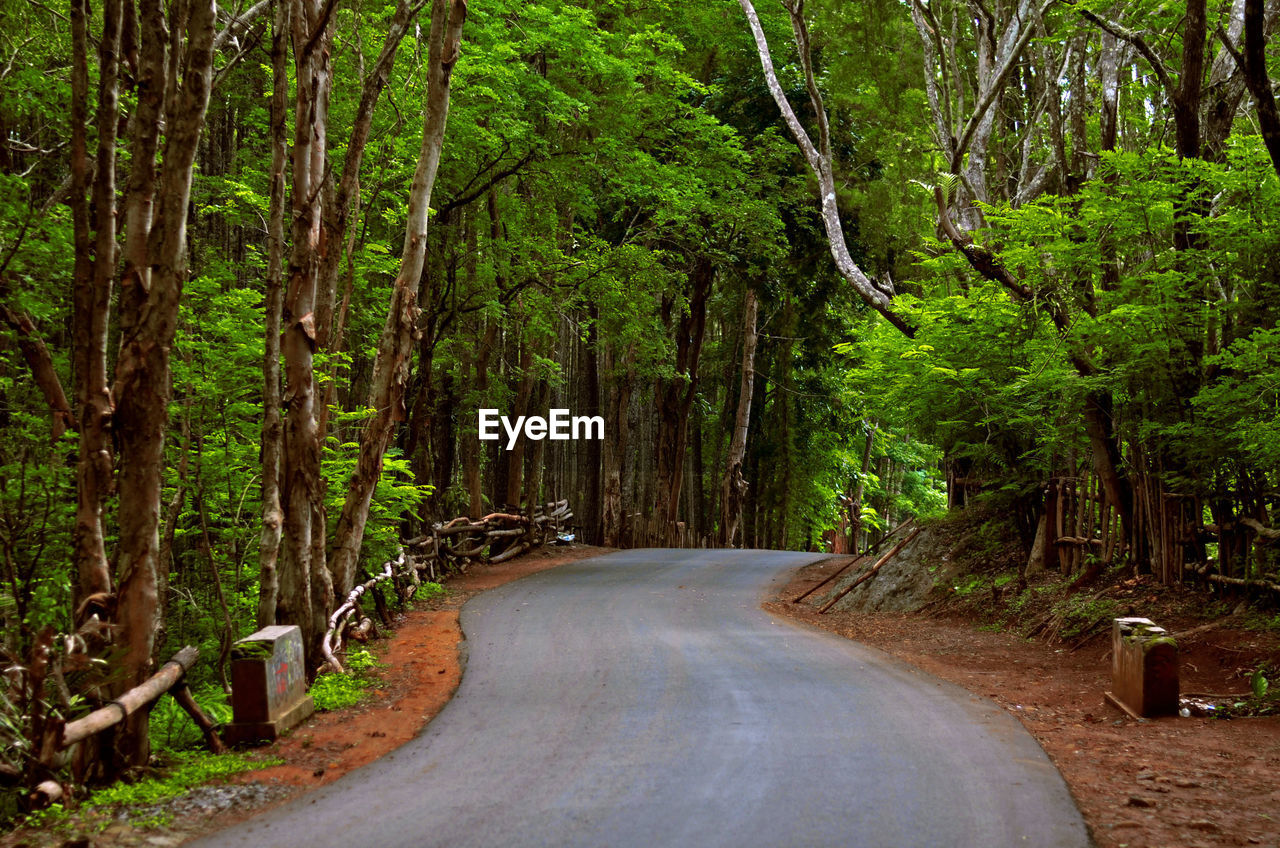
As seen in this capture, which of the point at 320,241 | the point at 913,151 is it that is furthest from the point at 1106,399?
the point at 320,241

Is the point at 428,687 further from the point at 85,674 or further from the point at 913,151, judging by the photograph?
the point at 913,151

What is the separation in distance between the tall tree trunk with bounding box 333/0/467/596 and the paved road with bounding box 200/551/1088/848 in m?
1.90

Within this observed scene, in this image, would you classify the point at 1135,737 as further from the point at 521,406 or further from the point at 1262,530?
the point at 521,406

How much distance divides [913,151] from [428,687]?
47.7ft

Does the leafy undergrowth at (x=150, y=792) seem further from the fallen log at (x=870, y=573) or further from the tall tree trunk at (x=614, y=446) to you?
the tall tree trunk at (x=614, y=446)

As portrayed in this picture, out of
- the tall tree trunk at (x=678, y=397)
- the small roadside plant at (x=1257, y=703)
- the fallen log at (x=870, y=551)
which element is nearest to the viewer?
the small roadside plant at (x=1257, y=703)

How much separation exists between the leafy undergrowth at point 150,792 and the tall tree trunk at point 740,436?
2344cm

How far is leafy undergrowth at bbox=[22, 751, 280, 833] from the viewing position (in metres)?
5.42

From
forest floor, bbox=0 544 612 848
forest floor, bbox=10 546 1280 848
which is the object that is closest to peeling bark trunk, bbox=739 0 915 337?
forest floor, bbox=10 546 1280 848

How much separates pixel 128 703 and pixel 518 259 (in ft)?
48.8

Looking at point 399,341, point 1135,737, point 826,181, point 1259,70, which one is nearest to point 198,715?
point 399,341

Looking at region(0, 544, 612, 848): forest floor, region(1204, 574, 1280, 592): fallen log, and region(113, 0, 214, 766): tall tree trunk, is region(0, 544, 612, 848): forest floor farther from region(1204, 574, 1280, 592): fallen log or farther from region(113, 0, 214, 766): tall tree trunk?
region(1204, 574, 1280, 592): fallen log

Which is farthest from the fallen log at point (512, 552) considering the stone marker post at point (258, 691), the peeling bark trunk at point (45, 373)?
the stone marker post at point (258, 691)

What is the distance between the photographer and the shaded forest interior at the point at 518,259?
725 centimetres
